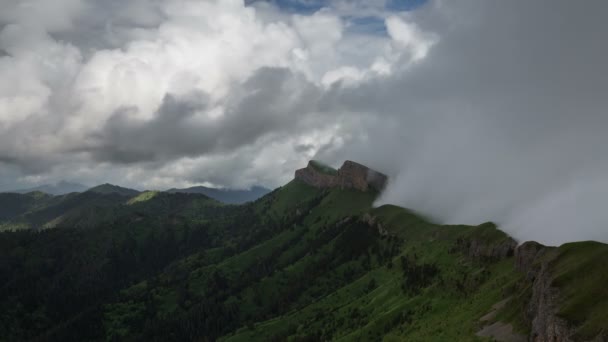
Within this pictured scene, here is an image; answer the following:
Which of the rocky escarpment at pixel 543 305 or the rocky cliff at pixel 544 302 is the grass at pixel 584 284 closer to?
the rocky cliff at pixel 544 302

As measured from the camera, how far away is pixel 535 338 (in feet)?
344

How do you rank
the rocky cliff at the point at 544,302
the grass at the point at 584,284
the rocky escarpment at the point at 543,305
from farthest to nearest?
the rocky escarpment at the point at 543,305 → the rocky cliff at the point at 544,302 → the grass at the point at 584,284

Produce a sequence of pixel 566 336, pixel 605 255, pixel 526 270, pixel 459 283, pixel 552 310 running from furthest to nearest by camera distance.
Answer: pixel 459 283 → pixel 526 270 → pixel 605 255 → pixel 552 310 → pixel 566 336

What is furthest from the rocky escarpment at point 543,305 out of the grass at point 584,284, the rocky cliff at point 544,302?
the grass at point 584,284

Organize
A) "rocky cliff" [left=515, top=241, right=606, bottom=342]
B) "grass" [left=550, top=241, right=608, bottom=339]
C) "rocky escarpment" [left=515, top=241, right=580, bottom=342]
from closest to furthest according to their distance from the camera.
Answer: "grass" [left=550, top=241, right=608, bottom=339]
"rocky cliff" [left=515, top=241, right=606, bottom=342]
"rocky escarpment" [left=515, top=241, right=580, bottom=342]

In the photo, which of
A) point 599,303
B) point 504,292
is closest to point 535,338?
point 599,303

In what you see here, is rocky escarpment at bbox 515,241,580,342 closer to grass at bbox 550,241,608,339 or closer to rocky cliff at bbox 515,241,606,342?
rocky cliff at bbox 515,241,606,342

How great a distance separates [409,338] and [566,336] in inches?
3120

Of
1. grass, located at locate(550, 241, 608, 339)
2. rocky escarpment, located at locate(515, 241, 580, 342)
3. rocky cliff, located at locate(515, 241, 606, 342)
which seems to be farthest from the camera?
rocky escarpment, located at locate(515, 241, 580, 342)

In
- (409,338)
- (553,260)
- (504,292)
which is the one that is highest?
(553,260)

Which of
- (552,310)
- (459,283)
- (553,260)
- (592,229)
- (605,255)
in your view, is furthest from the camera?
(592,229)

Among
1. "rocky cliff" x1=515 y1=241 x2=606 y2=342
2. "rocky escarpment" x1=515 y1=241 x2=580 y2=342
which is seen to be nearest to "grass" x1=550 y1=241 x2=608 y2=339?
"rocky cliff" x1=515 y1=241 x2=606 y2=342

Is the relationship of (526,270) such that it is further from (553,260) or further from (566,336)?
(566,336)

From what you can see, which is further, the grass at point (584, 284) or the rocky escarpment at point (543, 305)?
the rocky escarpment at point (543, 305)
